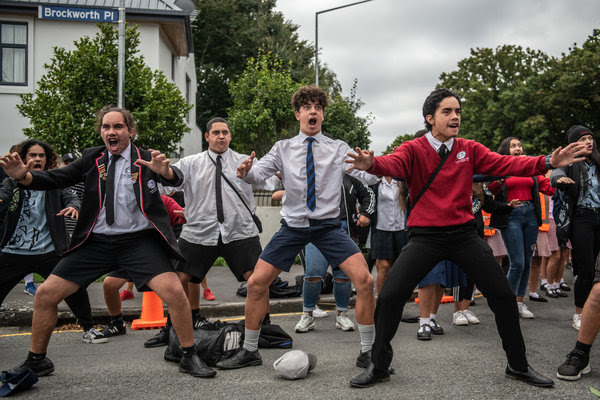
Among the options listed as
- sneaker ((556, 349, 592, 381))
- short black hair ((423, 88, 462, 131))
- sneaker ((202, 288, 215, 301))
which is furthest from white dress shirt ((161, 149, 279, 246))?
sneaker ((556, 349, 592, 381))

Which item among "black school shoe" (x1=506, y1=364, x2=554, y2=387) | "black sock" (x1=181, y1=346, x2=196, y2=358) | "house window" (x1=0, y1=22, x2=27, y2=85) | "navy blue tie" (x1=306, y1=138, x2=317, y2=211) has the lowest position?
"black school shoe" (x1=506, y1=364, x2=554, y2=387)

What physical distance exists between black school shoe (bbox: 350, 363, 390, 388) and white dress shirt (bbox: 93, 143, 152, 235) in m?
2.09

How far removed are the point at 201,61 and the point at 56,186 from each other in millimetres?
36536

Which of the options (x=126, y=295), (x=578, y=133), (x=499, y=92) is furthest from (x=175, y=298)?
(x=499, y=92)

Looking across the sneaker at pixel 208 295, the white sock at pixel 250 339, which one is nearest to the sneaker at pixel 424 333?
the white sock at pixel 250 339

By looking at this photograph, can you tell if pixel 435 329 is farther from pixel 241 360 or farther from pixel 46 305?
pixel 46 305

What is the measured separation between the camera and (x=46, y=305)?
421 centimetres

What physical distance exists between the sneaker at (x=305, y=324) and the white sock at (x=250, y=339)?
4.42 feet

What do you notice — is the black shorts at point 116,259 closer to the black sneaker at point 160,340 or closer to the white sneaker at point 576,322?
the black sneaker at point 160,340

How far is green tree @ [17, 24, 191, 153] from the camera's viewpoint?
12.5m

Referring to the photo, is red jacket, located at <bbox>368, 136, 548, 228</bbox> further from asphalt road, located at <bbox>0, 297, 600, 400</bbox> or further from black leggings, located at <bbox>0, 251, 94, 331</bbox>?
black leggings, located at <bbox>0, 251, 94, 331</bbox>

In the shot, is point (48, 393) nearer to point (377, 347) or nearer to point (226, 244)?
point (226, 244)

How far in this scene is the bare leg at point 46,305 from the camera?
421cm

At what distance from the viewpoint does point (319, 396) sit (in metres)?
3.92
